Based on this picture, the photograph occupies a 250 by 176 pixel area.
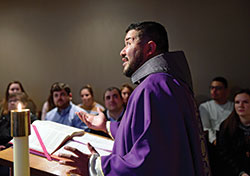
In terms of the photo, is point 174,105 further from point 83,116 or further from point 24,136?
point 83,116

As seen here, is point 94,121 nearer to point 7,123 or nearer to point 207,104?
point 7,123

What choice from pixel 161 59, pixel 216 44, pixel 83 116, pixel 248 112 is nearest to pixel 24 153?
pixel 161 59

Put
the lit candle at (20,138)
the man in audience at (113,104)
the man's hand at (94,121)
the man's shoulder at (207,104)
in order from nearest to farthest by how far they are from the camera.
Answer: the lit candle at (20,138) < the man's hand at (94,121) < the man in audience at (113,104) < the man's shoulder at (207,104)

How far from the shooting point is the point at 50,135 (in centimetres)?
115

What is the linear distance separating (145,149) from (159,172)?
A: 0.09 meters

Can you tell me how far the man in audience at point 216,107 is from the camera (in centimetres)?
324

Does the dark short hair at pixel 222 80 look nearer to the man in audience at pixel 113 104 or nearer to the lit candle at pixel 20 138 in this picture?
the man in audience at pixel 113 104

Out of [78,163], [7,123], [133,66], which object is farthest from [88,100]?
[78,163]

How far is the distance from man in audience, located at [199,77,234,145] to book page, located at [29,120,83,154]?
2507 mm

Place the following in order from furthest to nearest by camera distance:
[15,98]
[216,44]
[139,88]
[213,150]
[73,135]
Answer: [216,44] < [15,98] < [213,150] < [73,135] < [139,88]

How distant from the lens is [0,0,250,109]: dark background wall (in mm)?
3412

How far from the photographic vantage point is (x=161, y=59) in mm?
984

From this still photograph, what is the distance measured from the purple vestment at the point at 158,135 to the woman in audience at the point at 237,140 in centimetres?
117

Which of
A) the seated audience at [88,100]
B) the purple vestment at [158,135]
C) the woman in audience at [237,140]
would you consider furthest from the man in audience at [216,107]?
the purple vestment at [158,135]
